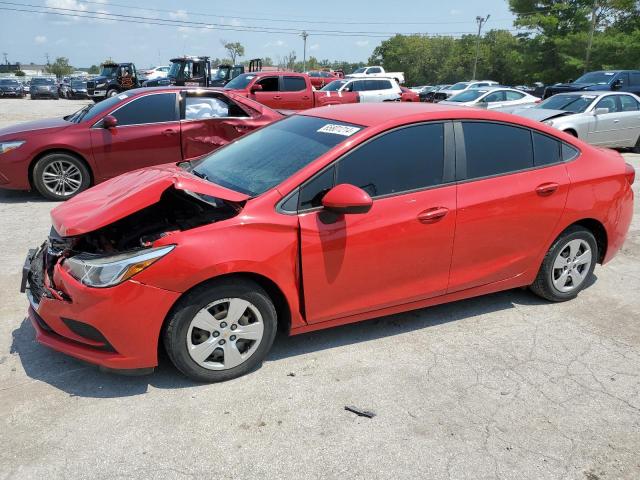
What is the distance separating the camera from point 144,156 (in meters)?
7.29

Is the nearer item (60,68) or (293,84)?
(293,84)

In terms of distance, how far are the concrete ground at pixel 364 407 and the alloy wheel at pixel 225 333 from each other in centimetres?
16

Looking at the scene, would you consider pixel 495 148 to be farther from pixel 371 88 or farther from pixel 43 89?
pixel 43 89

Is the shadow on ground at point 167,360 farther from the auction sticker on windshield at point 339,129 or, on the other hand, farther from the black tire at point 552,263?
the auction sticker on windshield at point 339,129

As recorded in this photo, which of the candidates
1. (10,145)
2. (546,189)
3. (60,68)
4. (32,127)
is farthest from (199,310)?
(60,68)

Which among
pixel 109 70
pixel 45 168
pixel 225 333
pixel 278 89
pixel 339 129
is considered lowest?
pixel 225 333

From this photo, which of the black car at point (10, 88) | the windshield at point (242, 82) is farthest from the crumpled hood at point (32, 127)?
the black car at point (10, 88)

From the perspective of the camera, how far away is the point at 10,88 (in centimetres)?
3628

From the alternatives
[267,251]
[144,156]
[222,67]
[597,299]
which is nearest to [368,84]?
[222,67]

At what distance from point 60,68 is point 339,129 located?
120 m

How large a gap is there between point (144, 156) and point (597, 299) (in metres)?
5.87

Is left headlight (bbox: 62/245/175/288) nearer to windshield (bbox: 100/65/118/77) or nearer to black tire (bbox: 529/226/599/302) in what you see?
black tire (bbox: 529/226/599/302)

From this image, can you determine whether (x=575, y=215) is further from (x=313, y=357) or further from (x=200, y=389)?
(x=200, y=389)

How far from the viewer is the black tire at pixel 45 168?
276 inches
